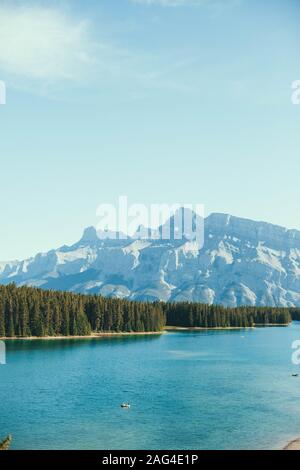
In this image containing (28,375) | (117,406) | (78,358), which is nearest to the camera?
(117,406)

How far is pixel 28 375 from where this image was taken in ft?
386

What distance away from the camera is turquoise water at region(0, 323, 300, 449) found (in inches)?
2684

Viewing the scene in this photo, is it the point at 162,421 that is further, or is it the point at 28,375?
the point at 28,375

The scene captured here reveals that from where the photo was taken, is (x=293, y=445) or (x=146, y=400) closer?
(x=293, y=445)

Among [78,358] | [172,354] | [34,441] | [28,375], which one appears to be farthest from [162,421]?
[172,354]

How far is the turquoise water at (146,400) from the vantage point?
68.2 m

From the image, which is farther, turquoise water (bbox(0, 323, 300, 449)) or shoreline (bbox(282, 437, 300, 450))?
turquoise water (bbox(0, 323, 300, 449))

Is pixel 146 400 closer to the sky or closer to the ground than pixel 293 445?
closer to the ground

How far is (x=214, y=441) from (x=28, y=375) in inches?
2406

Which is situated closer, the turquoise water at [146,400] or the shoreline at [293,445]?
the shoreline at [293,445]

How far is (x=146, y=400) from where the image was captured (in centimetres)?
9381
